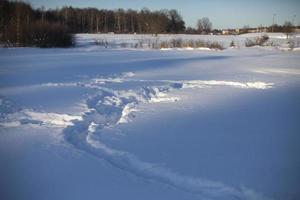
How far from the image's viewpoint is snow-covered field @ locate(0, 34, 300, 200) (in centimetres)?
327

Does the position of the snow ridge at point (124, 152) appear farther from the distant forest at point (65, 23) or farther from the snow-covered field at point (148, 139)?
the distant forest at point (65, 23)

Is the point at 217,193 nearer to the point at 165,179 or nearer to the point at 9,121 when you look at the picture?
the point at 165,179

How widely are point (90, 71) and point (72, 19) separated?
52.5 meters

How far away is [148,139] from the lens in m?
4.48

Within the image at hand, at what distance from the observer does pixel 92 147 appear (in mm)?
4242

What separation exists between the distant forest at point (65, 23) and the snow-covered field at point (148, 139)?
14079mm

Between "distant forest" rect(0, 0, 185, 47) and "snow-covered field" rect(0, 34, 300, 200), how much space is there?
14079 millimetres

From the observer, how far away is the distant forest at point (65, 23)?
21.6 m

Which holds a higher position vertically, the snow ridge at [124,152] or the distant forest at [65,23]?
the distant forest at [65,23]

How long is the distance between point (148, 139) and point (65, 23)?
4552 centimetres

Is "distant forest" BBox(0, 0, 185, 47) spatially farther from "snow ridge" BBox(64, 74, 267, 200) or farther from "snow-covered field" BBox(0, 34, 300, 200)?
"snow ridge" BBox(64, 74, 267, 200)

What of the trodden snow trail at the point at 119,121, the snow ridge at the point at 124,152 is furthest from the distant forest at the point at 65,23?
the snow ridge at the point at 124,152

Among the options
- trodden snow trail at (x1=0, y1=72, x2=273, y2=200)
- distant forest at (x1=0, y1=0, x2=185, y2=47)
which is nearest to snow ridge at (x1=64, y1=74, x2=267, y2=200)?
trodden snow trail at (x1=0, y1=72, x2=273, y2=200)

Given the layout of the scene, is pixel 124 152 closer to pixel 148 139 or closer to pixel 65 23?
pixel 148 139
